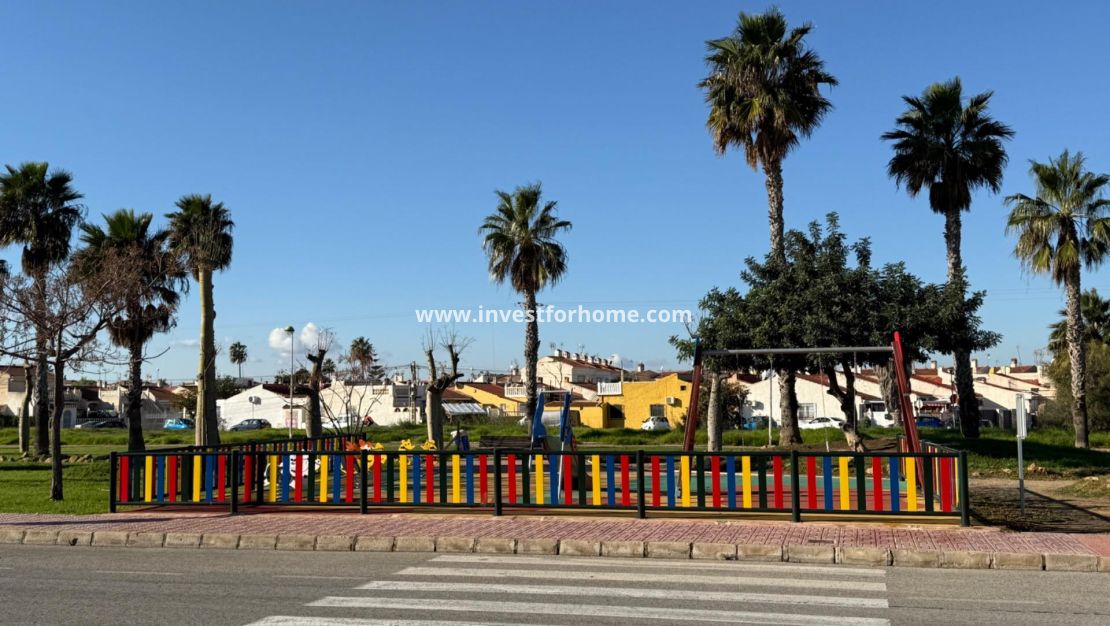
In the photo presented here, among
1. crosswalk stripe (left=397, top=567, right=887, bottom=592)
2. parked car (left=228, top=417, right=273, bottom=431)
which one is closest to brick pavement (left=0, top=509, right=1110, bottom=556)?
crosswalk stripe (left=397, top=567, right=887, bottom=592)

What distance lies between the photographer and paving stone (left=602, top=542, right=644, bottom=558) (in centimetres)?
1134

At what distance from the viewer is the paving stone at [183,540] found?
496 inches

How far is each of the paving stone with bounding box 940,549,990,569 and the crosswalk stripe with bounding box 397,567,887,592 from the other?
1.65m

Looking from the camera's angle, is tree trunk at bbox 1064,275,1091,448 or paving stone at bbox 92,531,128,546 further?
tree trunk at bbox 1064,275,1091,448

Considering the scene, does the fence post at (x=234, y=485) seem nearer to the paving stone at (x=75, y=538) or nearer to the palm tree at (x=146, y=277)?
the paving stone at (x=75, y=538)

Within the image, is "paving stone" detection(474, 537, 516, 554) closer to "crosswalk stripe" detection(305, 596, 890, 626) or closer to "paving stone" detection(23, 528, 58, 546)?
"crosswalk stripe" detection(305, 596, 890, 626)

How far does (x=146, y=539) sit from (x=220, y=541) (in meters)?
1.13

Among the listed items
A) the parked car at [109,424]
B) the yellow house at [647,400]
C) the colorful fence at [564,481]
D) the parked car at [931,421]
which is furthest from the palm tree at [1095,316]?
the parked car at [109,424]

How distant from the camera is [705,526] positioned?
1277 cm

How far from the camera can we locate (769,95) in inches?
1140

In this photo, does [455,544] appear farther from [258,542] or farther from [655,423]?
[655,423]

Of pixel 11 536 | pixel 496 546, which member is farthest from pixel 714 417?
pixel 11 536

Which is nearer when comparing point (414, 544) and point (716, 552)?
point (716, 552)

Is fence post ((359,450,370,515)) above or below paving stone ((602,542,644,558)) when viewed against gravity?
above
